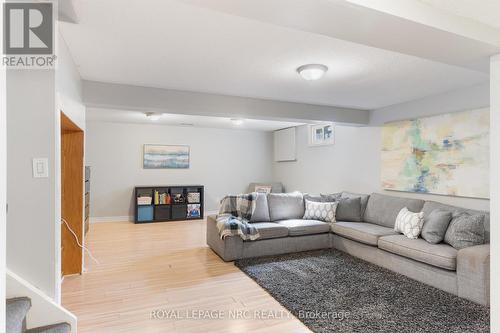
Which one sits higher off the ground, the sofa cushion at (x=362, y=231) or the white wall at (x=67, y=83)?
the white wall at (x=67, y=83)

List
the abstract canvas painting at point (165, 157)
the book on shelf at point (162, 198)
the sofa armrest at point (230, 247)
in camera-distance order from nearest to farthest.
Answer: the sofa armrest at point (230, 247), the book on shelf at point (162, 198), the abstract canvas painting at point (165, 157)

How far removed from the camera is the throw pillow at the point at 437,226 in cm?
316

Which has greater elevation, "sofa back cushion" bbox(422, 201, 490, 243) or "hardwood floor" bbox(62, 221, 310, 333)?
"sofa back cushion" bbox(422, 201, 490, 243)

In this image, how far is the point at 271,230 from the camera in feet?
13.0

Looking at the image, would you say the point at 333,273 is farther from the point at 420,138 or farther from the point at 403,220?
the point at 420,138

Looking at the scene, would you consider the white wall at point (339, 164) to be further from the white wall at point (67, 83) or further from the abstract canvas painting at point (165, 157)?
the white wall at point (67, 83)

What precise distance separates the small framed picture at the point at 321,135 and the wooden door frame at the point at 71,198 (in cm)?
436

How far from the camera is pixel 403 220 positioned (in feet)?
11.7

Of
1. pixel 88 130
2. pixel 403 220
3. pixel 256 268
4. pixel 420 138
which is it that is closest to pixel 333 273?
pixel 256 268

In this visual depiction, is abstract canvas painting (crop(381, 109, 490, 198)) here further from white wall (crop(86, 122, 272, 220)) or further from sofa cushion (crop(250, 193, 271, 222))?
white wall (crop(86, 122, 272, 220))

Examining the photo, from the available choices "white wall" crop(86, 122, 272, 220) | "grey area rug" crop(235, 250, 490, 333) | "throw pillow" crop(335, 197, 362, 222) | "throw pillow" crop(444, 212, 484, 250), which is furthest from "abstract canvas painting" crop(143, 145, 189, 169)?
"throw pillow" crop(444, 212, 484, 250)

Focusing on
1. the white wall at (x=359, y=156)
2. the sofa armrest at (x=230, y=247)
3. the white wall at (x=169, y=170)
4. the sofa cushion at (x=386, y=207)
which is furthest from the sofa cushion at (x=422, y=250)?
the white wall at (x=169, y=170)

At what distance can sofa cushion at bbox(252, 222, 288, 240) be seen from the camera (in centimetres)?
391

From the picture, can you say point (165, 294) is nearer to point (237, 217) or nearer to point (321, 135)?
point (237, 217)
